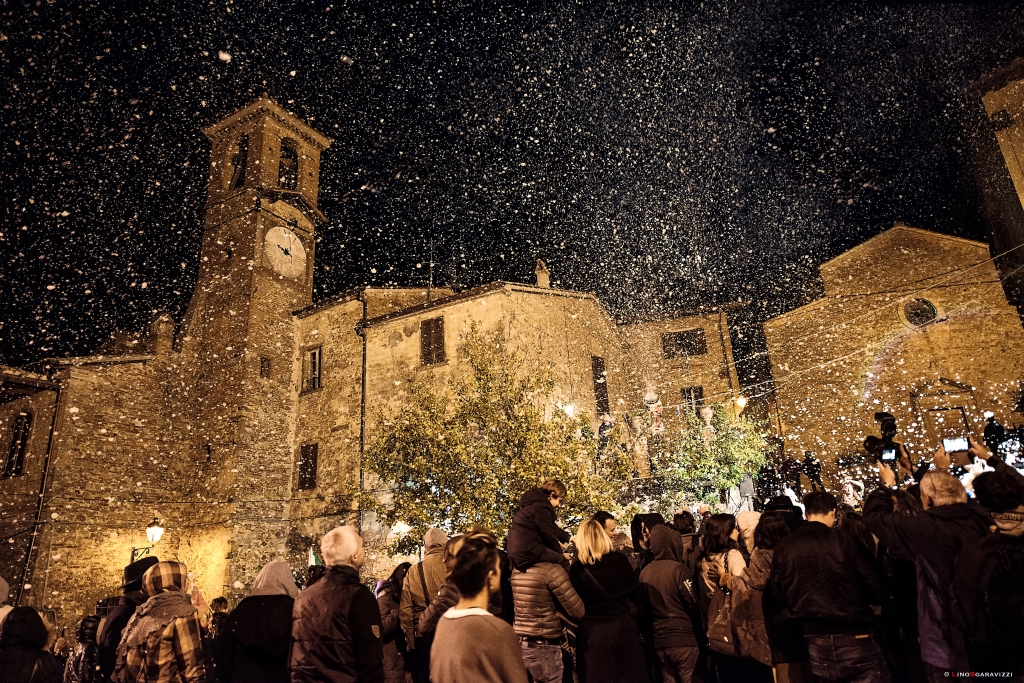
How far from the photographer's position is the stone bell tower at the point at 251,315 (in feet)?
75.8

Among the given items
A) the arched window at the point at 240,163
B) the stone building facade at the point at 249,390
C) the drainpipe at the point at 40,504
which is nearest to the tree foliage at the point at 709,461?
the stone building facade at the point at 249,390

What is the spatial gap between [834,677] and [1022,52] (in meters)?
20.6

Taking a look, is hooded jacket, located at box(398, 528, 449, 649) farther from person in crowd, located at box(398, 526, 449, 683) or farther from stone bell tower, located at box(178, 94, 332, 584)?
stone bell tower, located at box(178, 94, 332, 584)

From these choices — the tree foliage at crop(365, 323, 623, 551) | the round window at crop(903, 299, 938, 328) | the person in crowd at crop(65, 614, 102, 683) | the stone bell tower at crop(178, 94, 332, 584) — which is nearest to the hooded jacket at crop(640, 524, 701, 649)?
the person in crowd at crop(65, 614, 102, 683)

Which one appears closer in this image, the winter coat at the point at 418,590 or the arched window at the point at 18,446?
the winter coat at the point at 418,590

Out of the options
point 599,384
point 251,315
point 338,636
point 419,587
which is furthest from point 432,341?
point 338,636

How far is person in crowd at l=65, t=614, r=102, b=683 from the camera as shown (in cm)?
538

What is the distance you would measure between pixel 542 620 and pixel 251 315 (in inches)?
925

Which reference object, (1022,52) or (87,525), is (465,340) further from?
(1022,52)

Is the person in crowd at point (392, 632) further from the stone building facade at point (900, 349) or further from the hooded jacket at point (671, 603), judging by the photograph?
the stone building facade at point (900, 349)

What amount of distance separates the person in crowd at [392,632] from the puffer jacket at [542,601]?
138 centimetres

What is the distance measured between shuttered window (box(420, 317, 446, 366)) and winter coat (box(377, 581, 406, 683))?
16.8m

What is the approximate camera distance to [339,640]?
3.34 metres

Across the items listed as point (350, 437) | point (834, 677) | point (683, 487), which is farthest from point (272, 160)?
point (834, 677)
